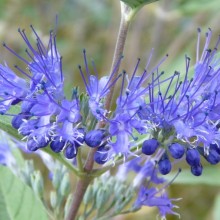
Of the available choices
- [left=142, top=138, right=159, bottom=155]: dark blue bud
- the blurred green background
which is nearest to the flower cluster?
[left=142, top=138, right=159, bottom=155]: dark blue bud

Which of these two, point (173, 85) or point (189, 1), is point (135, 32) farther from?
point (173, 85)

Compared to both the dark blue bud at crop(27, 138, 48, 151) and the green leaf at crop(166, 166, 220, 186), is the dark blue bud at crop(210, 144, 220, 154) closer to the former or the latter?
the dark blue bud at crop(27, 138, 48, 151)

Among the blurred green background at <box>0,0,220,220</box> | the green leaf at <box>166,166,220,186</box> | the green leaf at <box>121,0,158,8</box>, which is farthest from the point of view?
the blurred green background at <box>0,0,220,220</box>

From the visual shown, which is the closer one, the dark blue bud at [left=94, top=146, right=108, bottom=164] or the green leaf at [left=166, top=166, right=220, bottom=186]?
the dark blue bud at [left=94, top=146, right=108, bottom=164]

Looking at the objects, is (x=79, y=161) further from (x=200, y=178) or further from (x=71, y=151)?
(x=200, y=178)

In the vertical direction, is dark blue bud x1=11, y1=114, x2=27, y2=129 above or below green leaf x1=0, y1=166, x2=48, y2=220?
above

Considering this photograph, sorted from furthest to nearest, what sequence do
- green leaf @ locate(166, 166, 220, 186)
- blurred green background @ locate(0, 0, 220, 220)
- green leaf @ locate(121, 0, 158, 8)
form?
blurred green background @ locate(0, 0, 220, 220) → green leaf @ locate(166, 166, 220, 186) → green leaf @ locate(121, 0, 158, 8)

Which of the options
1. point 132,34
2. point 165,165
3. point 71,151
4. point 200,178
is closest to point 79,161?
point 71,151
